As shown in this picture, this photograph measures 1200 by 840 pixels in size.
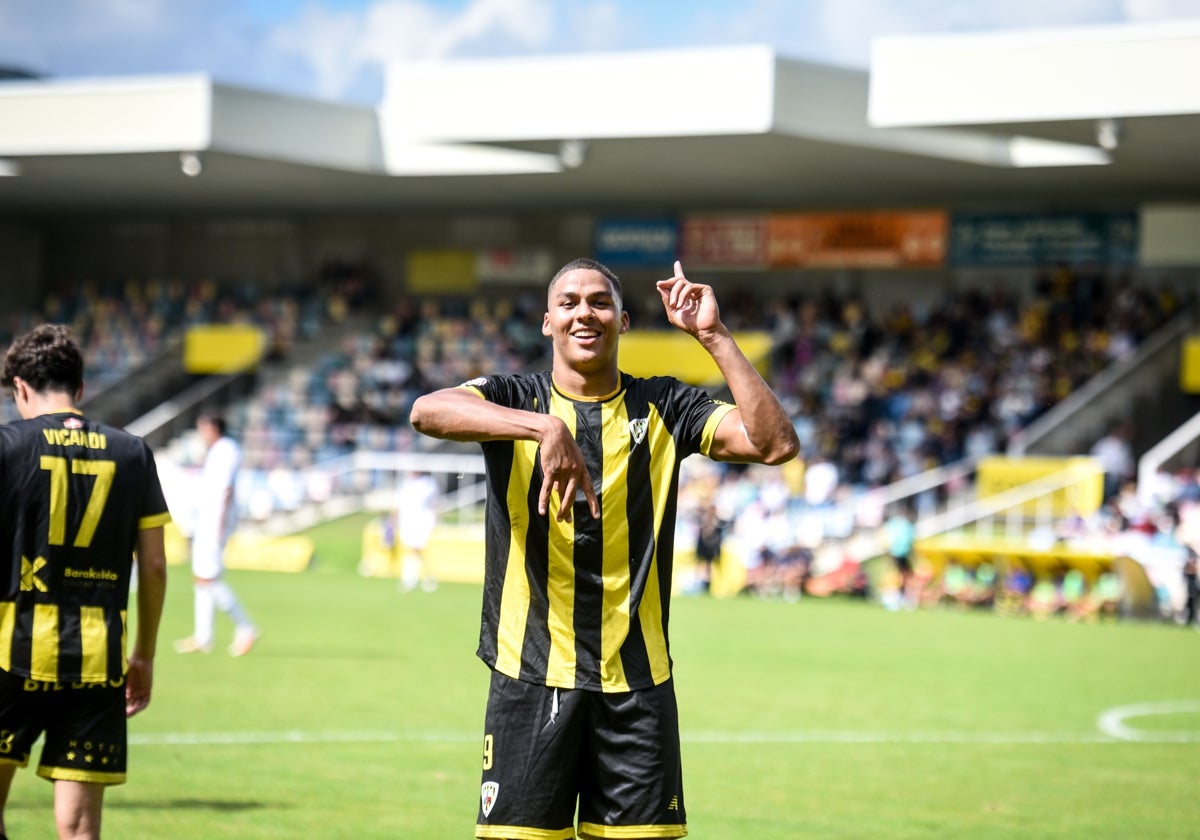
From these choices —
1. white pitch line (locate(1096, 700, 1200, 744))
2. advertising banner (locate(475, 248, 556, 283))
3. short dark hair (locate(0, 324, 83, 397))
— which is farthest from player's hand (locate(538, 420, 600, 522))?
advertising banner (locate(475, 248, 556, 283))

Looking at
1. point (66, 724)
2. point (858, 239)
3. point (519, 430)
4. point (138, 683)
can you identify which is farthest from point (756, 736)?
point (858, 239)

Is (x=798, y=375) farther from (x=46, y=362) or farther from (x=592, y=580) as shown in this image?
(x=592, y=580)

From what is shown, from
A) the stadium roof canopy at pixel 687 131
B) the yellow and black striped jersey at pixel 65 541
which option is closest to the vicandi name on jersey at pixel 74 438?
the yellow and black striped jersey at pixel 65 541

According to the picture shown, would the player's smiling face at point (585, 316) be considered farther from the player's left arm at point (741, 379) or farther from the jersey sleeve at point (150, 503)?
the jersey sleeve at point (150, 503)

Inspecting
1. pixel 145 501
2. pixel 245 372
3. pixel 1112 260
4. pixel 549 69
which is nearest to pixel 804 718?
pixel 145 501

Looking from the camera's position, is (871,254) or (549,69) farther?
(871,254)

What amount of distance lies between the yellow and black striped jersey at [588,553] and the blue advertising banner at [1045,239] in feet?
94.7

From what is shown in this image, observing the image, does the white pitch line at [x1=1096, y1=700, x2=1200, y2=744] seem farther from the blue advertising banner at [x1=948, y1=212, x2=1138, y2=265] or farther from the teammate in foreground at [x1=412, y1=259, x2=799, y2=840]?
the blue advertising banner at [x1=948, y1=212, x2=1138, y2=265]

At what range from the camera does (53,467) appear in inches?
210

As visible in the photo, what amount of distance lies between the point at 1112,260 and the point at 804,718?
861 inches

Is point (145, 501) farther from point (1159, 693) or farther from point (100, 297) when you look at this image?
point (100, 297)

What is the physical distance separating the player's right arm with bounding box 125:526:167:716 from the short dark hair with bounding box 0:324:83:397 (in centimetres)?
54

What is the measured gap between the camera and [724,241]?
119ft

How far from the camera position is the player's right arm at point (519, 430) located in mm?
4340
